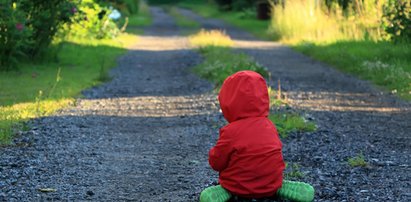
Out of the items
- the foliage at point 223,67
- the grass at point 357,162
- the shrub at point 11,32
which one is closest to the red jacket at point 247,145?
the grass at point 357,162

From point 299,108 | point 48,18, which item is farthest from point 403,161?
point 48,18

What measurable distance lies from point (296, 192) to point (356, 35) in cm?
1829

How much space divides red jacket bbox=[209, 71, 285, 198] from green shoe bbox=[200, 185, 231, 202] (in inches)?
1.8

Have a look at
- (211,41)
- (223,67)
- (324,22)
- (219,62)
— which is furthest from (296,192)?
(324,22)

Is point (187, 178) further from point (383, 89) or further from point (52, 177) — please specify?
point (383, 89)

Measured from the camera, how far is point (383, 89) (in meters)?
15.1

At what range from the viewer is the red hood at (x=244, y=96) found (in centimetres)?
630

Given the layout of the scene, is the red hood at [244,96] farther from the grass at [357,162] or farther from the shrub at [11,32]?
the shrub at [11,32]

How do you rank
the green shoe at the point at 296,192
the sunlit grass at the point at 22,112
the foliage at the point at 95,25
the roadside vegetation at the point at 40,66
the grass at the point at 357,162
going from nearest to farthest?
the green shoe at the point at 296,192 → the grass at the point at 357,162 → the sunlit grass at the point at 22,112 → the roadside vegetation at the point at 40,66 → the foliage at the point at 95,25

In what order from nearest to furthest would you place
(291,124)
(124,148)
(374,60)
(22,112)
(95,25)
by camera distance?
(124,148), (291,124), (22,112), (374,60), (95,25)

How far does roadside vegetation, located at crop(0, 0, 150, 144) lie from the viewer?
12.2 m

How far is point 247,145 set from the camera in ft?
20.8

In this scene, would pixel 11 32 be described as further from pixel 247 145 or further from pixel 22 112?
pixel 247 145

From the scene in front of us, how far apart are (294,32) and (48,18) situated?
13847 millimetres
